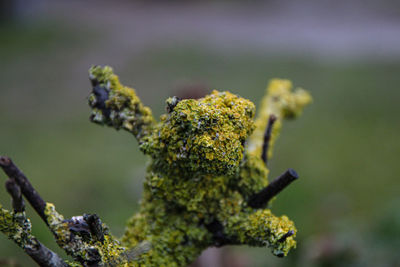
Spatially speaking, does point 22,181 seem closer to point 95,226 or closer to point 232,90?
point 95,226

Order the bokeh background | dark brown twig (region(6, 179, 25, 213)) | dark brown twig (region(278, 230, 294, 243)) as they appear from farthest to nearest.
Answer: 1. the bokeh background
2. dark brown twig (region(278, 230, 294, 243))
3. dark brown twig (region(6, 179, 25, 213))

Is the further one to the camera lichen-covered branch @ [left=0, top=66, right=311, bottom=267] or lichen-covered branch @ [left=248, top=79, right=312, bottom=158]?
lichen-covered branch @ [left=248, top=79, right=312, bottom=158]

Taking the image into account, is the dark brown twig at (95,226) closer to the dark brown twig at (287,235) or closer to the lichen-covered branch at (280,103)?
the dark brown twig at (287,235)

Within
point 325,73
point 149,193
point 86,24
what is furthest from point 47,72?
point 149,193

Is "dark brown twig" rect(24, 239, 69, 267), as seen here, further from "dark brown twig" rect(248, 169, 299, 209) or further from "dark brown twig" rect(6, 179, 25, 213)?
"dark brown twig" rect(248, 169, 299, 209)

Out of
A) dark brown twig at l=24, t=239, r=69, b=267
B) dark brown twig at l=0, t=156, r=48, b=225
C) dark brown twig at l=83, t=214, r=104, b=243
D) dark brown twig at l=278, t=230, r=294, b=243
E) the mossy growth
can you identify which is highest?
the mossy growth

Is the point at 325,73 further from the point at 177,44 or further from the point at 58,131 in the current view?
the point at 58,131

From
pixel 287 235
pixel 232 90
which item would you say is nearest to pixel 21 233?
pixel 287 235

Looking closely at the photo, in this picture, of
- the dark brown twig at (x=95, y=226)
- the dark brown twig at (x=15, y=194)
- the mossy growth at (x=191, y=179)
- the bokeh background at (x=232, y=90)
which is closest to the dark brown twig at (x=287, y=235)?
the mossy growth at (x=191, y=179)

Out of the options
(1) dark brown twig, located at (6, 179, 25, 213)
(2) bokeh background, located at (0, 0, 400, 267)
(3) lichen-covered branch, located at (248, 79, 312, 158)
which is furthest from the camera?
(2) bokeh background, located at (0, 0, 400, 267)

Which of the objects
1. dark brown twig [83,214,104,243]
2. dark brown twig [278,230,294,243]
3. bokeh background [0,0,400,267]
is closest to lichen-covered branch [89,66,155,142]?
dark brown twig [83,214,104,243]
